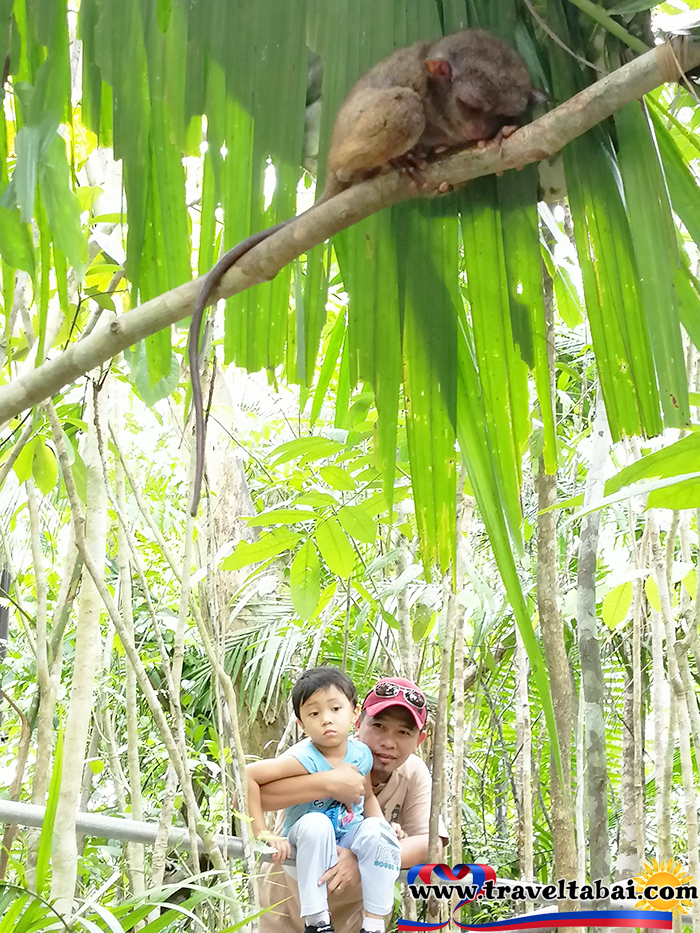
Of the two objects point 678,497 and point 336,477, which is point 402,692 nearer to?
point 336,477

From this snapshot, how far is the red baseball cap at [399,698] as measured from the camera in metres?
1.90

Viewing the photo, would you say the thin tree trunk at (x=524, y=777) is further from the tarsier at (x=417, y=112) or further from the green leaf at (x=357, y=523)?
the tarsier at (x=417, y=112)

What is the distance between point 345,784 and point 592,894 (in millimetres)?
622

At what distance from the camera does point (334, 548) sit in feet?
5.54

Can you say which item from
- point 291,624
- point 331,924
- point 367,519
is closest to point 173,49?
point 367,519

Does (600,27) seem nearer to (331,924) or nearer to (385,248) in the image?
(385,248)

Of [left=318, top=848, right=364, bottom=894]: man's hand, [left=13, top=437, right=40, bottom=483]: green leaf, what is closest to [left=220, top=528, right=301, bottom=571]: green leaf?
[left=13, top=437, right=40, bottom=483]: green leaf

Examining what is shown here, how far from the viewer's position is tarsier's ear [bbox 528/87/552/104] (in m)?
1.03

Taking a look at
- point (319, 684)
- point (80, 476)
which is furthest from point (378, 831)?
point (80, 476)

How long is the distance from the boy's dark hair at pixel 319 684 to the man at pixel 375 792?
7 centimetres

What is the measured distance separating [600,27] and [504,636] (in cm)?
260

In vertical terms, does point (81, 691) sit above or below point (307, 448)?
below

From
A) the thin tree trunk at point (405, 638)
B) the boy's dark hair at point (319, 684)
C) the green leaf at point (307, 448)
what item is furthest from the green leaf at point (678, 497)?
the thin tree trunk at point (405, 638)

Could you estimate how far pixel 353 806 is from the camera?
1850 millimetres
